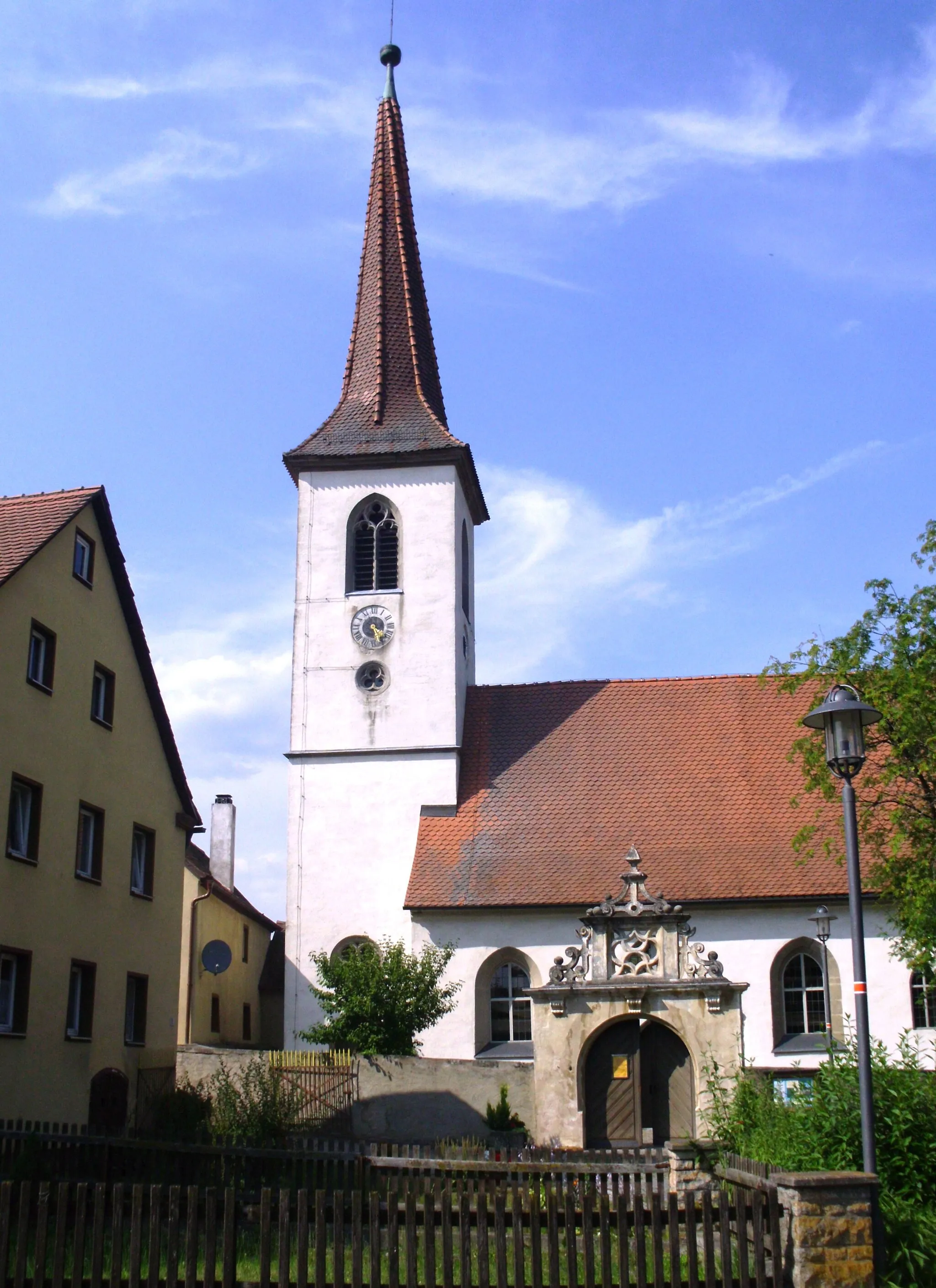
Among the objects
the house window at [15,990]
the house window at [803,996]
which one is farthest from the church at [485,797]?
the house window at [15,990]

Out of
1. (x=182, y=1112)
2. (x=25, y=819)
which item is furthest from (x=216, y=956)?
(x=25, y=819)

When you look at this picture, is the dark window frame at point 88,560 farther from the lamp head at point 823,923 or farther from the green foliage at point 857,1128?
the green foliage at point 857,1128

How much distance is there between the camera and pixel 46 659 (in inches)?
796

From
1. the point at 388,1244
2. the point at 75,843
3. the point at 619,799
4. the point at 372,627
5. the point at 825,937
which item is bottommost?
the point at 388,1244

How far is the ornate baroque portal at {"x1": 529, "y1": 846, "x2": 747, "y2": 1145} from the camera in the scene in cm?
1939

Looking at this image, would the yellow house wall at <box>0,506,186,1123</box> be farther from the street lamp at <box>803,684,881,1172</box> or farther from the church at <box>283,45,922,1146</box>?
the street lamp at <box>803,684,881,1172</box>

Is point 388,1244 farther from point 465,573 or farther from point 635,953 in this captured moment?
point 465,573

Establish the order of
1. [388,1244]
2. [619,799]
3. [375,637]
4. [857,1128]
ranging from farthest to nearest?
[375,637] → [619,799] → [857,1128] → [388,1244]

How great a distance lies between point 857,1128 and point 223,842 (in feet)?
98.4

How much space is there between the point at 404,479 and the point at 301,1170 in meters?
19.7

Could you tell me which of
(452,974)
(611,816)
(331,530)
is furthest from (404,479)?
(452,974)

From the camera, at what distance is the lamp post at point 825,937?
23.1 metres

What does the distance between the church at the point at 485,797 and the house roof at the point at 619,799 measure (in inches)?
1.9

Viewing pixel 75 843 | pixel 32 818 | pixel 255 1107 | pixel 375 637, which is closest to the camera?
pixel 255 1107
